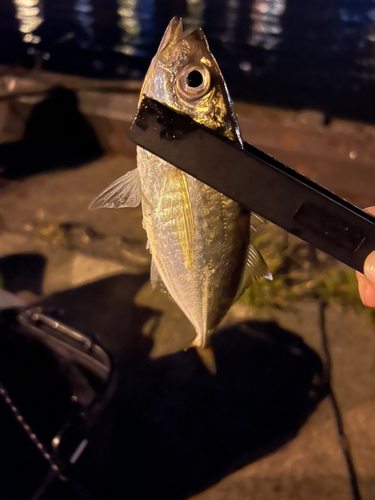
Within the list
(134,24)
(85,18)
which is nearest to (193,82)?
(134,24)

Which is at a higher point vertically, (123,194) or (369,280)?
(123,194)

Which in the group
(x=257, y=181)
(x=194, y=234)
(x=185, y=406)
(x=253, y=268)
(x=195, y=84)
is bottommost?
(x=185, y=406)

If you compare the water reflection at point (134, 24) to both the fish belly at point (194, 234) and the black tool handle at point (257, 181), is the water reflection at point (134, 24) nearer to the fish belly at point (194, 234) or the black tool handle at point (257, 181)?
the fish belly at point (194, 234)

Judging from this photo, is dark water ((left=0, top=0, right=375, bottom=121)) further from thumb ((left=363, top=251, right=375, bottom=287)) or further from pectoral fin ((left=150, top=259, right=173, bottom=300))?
thumb ((left=363, top=251, right=375, bottom=287))

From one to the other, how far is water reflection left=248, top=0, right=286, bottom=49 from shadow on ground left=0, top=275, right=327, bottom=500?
8.18m

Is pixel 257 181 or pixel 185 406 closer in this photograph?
pixel 257 181

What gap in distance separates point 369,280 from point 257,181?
Result: 63 cm

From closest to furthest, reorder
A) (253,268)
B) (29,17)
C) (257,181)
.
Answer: (257,181) < (253,268) < (29,17)

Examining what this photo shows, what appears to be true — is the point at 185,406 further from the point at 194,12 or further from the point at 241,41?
the point at 194,12

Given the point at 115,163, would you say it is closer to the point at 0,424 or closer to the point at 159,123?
the point at 0,424

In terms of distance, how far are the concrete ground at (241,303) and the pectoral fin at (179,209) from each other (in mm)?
2097

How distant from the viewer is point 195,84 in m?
1.17

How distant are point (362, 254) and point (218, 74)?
77 cm

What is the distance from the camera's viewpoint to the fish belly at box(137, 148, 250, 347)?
1.24 m
